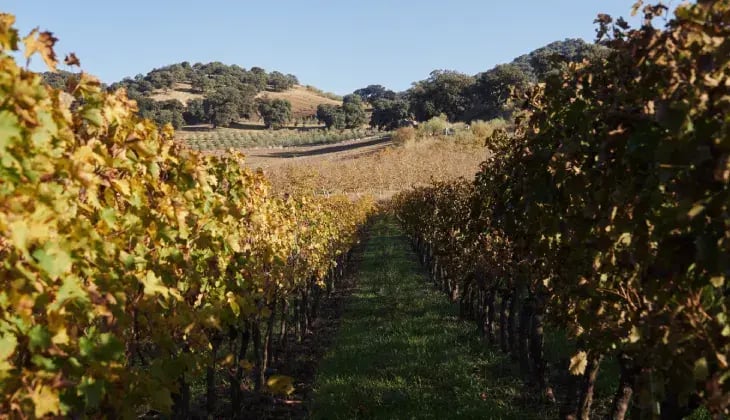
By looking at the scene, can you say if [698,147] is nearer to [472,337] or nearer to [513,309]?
[513,309]

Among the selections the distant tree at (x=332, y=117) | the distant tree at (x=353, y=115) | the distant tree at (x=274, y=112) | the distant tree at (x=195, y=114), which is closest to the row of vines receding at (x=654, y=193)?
the distant tree at (x=195, y=114)

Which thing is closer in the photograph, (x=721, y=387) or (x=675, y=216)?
(x=675, y=216)

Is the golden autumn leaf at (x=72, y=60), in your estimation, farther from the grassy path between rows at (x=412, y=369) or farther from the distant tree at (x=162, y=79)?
the distant tree at (x=162, y=79)

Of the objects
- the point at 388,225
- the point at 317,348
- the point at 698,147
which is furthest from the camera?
the point at 388,225

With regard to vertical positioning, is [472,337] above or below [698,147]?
below

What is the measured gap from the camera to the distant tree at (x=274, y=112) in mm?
112625

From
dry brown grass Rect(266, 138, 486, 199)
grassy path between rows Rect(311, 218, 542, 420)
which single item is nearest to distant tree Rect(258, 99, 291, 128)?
dry brown grass Rect(266, 138, 486, 199)

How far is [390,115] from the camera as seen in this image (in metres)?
108

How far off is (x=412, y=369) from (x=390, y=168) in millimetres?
49129

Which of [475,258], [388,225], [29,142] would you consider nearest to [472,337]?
[475,258]

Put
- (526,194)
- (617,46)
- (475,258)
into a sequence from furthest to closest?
1. (475,258)
2. (526,194)
3. (617,46)

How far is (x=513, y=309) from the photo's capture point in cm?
955

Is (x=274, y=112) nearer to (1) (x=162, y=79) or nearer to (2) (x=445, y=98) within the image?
(2) (x=445, y=98)

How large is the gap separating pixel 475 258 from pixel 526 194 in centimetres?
772
